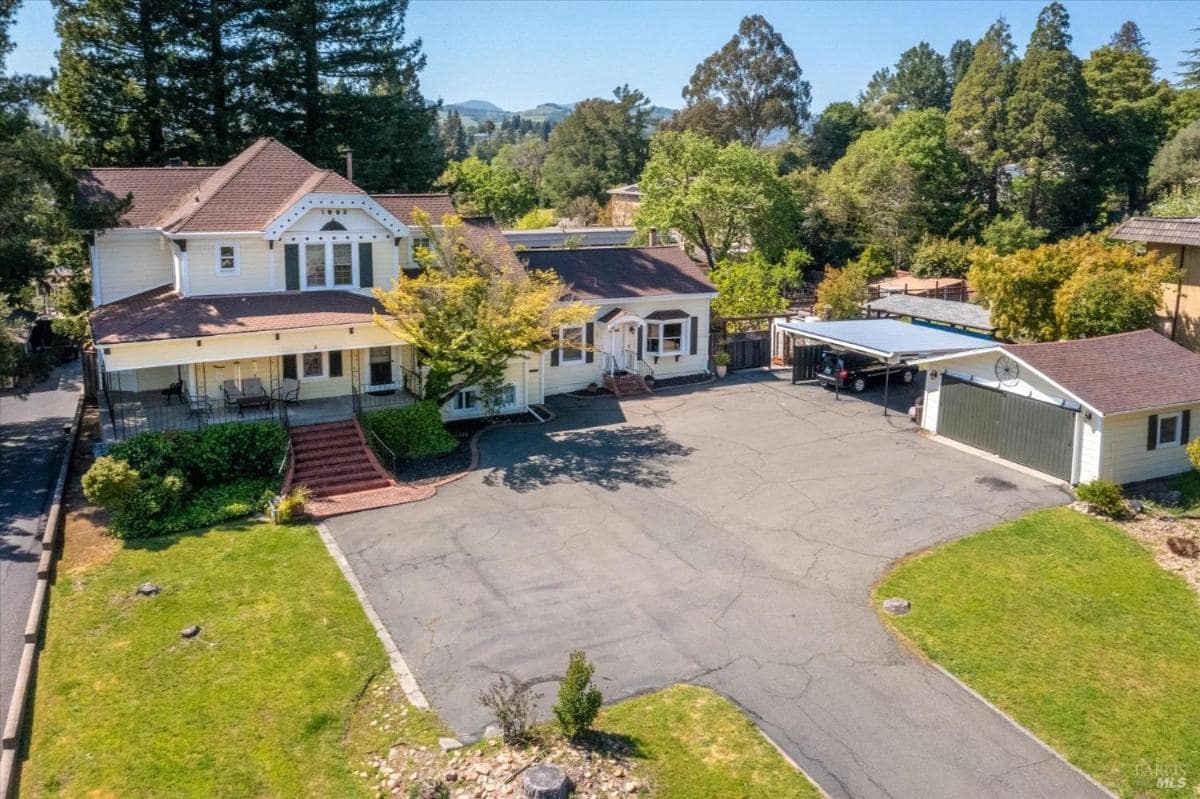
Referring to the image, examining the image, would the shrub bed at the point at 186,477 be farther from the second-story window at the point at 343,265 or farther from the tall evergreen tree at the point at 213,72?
the tall evergreen tree at the point at 213,72

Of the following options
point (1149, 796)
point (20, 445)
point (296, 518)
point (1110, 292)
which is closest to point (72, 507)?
point (296, 518)

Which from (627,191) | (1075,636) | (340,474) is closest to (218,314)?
(340,474)

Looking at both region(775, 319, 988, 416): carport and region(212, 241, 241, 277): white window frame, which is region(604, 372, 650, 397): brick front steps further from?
region(212, 241, 241, 277): white window frame

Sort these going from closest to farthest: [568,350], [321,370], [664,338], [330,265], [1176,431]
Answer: [1176,431]
[321,370]
[330,265]
[568,350]
[664,338]

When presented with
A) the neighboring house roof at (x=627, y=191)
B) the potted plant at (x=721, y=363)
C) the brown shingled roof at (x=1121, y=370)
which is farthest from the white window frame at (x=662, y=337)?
the neighboring house roof at (x=627, y=191)

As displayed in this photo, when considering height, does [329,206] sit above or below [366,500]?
above

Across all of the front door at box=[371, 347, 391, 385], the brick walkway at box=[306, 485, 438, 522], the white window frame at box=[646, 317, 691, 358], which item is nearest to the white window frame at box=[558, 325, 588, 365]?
the white window frame at box=[646, 317, 691, 358]

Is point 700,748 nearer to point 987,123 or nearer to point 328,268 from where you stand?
point 328,268
